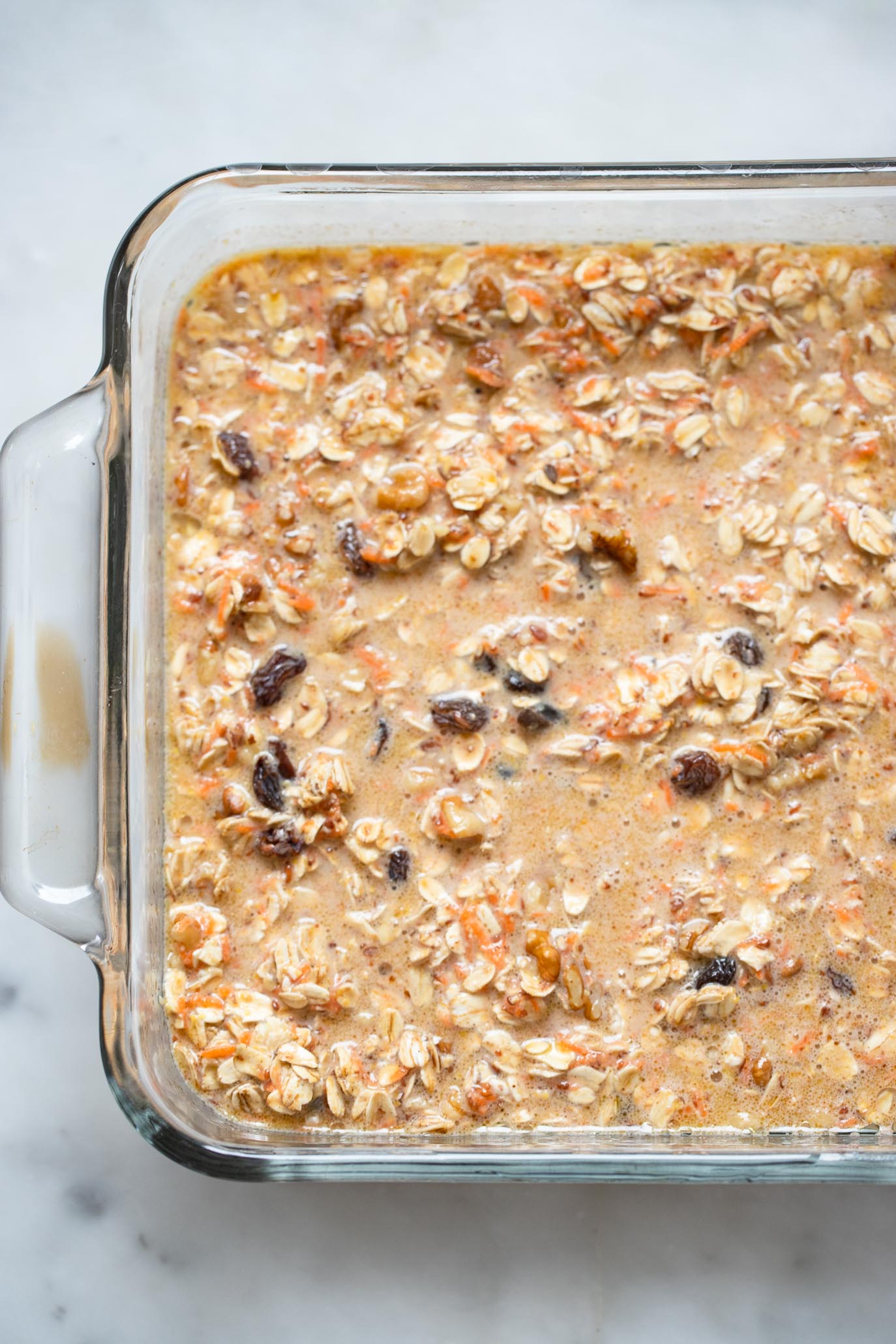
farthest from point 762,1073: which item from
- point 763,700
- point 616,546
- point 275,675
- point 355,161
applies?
point 355,161

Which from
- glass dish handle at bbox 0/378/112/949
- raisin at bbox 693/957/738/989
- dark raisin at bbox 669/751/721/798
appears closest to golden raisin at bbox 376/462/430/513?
glass dish handle at bbox 0/378/112/949

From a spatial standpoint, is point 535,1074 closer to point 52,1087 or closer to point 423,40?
point 52,1087

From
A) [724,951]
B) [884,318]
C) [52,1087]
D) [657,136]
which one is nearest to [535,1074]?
[724,951]

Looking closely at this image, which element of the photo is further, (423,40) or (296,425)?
(423,40)

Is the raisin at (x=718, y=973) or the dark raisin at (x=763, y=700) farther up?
the dark raisin at (x=763, y=700)

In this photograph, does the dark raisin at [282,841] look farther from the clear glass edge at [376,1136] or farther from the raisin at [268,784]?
the clear glass edge at [376,1136]

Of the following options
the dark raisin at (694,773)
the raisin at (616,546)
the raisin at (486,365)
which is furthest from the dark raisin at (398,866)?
the raisin at (486,365)
